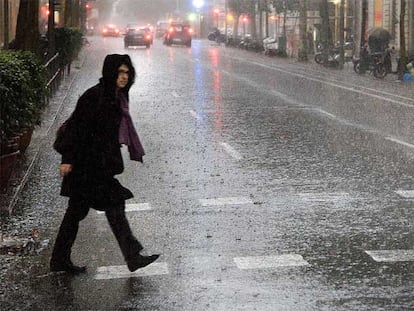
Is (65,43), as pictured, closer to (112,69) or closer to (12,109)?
(12,109)

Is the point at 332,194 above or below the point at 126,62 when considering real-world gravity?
below

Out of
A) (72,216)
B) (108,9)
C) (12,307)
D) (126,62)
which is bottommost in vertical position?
(12,307)

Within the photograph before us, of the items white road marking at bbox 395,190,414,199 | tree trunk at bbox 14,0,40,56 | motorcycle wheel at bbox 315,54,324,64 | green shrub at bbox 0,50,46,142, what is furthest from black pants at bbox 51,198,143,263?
motorcycle wheel at bbox 315,54,324,64

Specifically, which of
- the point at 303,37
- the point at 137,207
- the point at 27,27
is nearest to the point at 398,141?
the point at 137,207

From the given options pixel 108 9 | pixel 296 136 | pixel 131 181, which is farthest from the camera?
pixel 108 9

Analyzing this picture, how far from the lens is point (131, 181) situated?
11.5m

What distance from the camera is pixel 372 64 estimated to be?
3506 cm

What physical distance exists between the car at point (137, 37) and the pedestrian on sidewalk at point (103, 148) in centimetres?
5240

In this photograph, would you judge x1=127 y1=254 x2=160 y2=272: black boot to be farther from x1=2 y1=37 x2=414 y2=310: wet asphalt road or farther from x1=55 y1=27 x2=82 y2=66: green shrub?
x1=55 y1=27 x2=82 y2=66: green shrub

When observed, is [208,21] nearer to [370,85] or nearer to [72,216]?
[370,85]

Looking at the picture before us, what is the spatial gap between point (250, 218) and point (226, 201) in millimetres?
964

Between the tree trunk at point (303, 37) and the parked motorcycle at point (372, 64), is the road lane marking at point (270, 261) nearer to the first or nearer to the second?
the parked motorcycle at point (372, 64)

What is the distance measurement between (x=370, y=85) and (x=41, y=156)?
713 inches

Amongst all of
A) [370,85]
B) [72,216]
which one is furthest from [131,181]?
[370,85]
